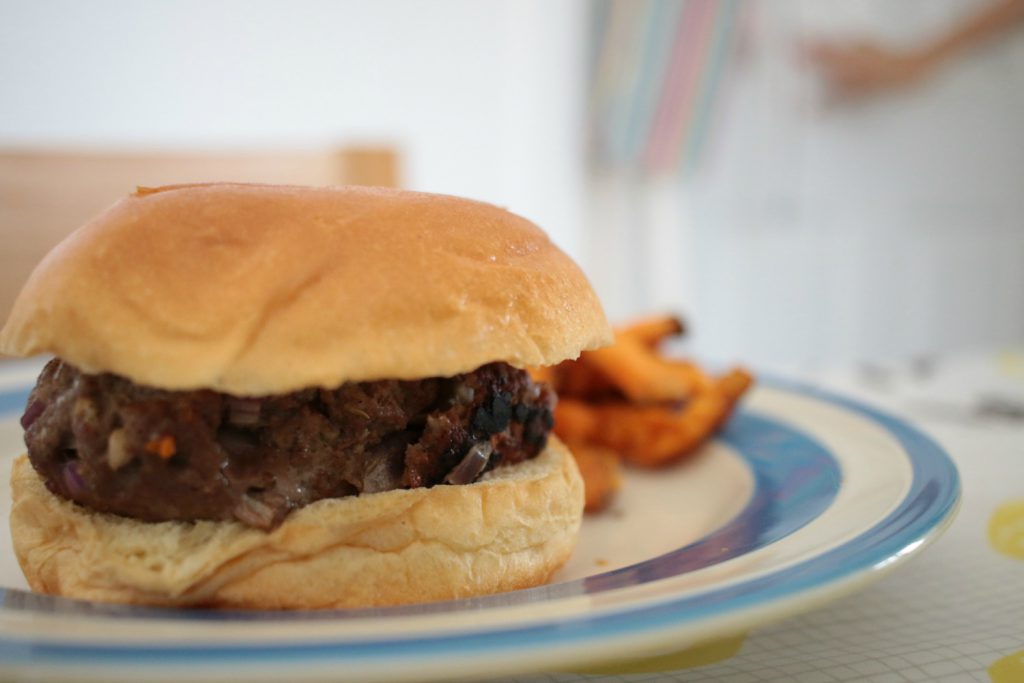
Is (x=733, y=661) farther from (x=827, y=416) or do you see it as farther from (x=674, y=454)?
(x=827, y=416)

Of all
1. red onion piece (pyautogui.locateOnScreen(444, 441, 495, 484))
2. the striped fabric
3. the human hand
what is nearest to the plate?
red onion piece (pyautogui.locateOnScreen(444, 441, 495, 484))

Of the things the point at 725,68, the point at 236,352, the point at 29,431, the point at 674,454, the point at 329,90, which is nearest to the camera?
the point at 236,352

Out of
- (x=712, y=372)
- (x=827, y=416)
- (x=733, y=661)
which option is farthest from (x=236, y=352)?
(x=712, y=372)

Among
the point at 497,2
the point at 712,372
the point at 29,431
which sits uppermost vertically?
the point at 497,2

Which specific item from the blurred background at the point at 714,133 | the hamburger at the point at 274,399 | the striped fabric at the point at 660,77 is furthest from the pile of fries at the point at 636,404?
the striped fabric at the point at 660,77

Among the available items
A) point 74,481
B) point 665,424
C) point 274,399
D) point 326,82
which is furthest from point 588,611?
point 326,82
